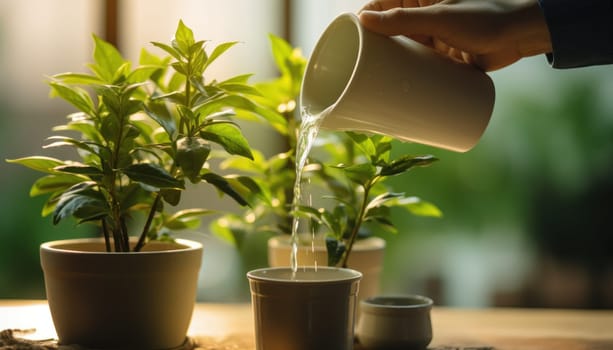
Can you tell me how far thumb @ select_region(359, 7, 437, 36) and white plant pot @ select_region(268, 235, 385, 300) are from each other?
17.4 inches

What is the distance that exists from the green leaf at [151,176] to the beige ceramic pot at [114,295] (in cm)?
12

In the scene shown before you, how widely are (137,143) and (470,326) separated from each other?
27.5 inches

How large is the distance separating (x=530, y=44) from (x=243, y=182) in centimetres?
48

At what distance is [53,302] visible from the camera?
102 cm

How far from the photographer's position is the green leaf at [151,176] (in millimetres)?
925

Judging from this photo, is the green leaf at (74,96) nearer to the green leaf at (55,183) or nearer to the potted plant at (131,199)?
the potted plant at (131,199)

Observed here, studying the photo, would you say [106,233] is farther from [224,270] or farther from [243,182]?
[224,270]

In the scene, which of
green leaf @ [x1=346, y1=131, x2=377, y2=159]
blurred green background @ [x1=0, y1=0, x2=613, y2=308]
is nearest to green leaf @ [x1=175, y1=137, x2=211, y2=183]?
green leaf @ [x1=346, y1=131, x2=377, y2=159]

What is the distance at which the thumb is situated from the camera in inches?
36.2

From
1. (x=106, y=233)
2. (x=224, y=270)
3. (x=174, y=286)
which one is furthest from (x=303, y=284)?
(x=224, y=270)

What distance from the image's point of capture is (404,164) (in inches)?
40.6

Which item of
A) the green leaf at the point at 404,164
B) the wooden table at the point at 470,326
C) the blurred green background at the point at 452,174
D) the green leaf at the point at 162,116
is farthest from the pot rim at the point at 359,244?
the blurred green background at the point at 452,174

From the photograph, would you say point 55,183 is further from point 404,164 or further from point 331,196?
point 404,164

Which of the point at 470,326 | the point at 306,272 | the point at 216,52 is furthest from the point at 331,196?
the point at 470,326
